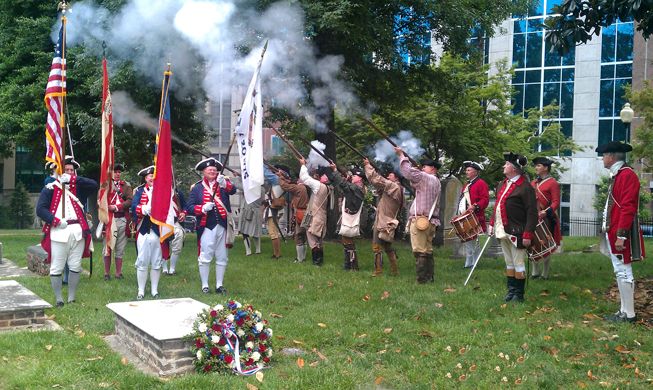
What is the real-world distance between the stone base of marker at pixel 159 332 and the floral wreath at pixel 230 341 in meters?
0.13

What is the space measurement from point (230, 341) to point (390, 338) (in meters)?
2.01

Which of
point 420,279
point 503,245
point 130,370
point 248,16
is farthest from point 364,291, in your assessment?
point 248,16

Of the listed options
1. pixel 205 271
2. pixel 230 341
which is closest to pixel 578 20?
pixel 205 271

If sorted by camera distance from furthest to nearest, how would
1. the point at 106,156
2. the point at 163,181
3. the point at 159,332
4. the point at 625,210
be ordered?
the point at 106,156 < the point at 163,181 < the point at 625,210 < the point at 159,332

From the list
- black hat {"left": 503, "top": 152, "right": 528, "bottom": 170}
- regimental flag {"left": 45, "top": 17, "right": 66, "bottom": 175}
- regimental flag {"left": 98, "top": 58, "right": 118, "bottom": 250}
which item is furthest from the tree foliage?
regimental flag {"left": 45, "top": 17, "right": 66, "bottom": 175}

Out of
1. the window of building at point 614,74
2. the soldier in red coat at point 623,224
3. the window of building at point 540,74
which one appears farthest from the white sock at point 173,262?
the window of building at point 614,74

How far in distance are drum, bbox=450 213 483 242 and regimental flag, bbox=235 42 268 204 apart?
3.57 metres

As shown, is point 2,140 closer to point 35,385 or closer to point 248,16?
point 248,16

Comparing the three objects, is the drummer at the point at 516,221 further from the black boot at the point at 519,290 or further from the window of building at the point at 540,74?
the window of building at the point at 540,74

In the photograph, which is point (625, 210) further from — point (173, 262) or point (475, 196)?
point (173, 262)

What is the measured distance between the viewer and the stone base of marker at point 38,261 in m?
12.8

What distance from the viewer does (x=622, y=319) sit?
8398mm

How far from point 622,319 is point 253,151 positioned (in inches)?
208

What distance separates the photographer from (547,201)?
11.6 meters
